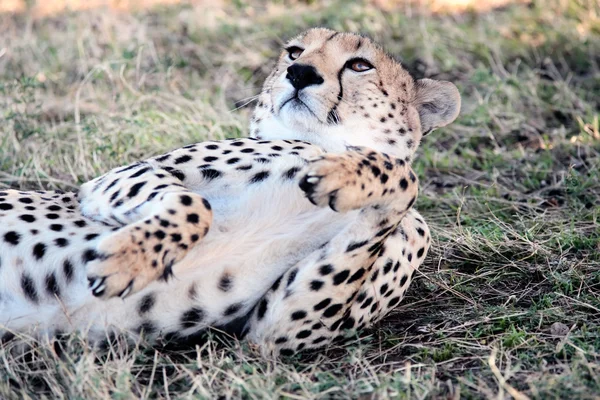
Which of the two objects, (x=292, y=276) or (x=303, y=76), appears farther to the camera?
(x=303, y=76)

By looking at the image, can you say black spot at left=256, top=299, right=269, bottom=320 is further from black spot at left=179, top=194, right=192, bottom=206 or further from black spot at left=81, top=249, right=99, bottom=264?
black spot at left=81, top=249, right=99, bottom=264

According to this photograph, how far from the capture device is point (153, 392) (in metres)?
2.17

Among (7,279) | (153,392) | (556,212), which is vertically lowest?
(556,212)

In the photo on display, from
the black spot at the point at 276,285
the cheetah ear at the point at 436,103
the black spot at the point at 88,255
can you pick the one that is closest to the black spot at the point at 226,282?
the black spot at the point at 276,285

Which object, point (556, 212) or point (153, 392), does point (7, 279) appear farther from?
point (556, 212)

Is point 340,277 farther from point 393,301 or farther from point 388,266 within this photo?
point 393,301

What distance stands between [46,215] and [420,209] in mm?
1628

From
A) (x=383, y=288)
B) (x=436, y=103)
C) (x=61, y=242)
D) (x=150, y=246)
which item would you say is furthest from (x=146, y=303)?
(x=436, y=103)

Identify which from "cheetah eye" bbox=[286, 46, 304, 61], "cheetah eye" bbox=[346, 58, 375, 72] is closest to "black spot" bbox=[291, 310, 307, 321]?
"cheetah eye" bbox=[346, 58, 375, 72]

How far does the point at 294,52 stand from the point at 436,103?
0.52 m

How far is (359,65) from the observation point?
2926 mm

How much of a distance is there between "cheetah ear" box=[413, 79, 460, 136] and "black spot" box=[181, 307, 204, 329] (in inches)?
46.9

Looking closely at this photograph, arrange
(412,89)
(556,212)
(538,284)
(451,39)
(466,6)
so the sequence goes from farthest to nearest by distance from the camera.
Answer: (466,6) → (451,39) → (556,212) → (412,89) → (538,284)

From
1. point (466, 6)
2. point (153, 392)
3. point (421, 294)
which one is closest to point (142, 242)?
point (153, 392)
